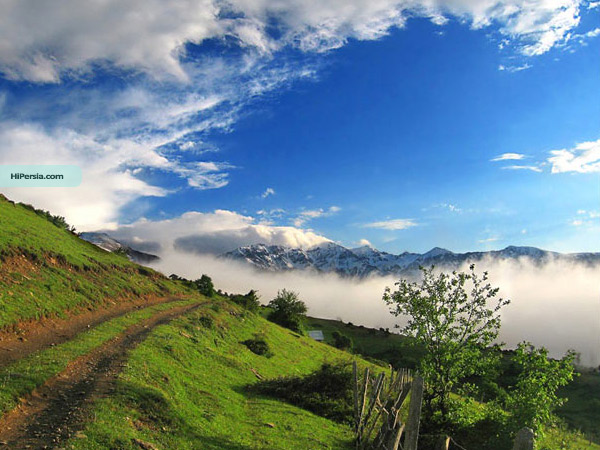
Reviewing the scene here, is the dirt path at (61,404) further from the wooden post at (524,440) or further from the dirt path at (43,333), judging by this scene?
the wooden post at (524,440)

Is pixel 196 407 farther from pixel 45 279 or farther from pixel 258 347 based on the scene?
pixel 45 279

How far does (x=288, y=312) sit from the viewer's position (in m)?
98.9

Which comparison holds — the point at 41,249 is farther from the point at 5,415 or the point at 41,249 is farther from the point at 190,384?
the point at 5,415

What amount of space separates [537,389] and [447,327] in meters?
5.96

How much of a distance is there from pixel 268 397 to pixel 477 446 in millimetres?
17189

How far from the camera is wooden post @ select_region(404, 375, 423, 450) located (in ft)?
42.4

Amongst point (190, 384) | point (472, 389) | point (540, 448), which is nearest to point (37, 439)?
point (190, 384)

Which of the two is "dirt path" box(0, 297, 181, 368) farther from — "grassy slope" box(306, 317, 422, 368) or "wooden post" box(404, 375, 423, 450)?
"grassy slope" box(306, 317, 422, 368)

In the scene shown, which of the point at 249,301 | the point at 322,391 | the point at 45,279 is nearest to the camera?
the point at 322,391

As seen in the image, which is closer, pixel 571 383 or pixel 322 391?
pixel 322 391

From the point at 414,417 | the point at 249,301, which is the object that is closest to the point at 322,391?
the point at 414,417

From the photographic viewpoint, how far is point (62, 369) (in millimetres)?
20672

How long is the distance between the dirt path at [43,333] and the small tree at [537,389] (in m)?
29.5

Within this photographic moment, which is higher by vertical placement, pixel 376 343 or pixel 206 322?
pixel 206 322
